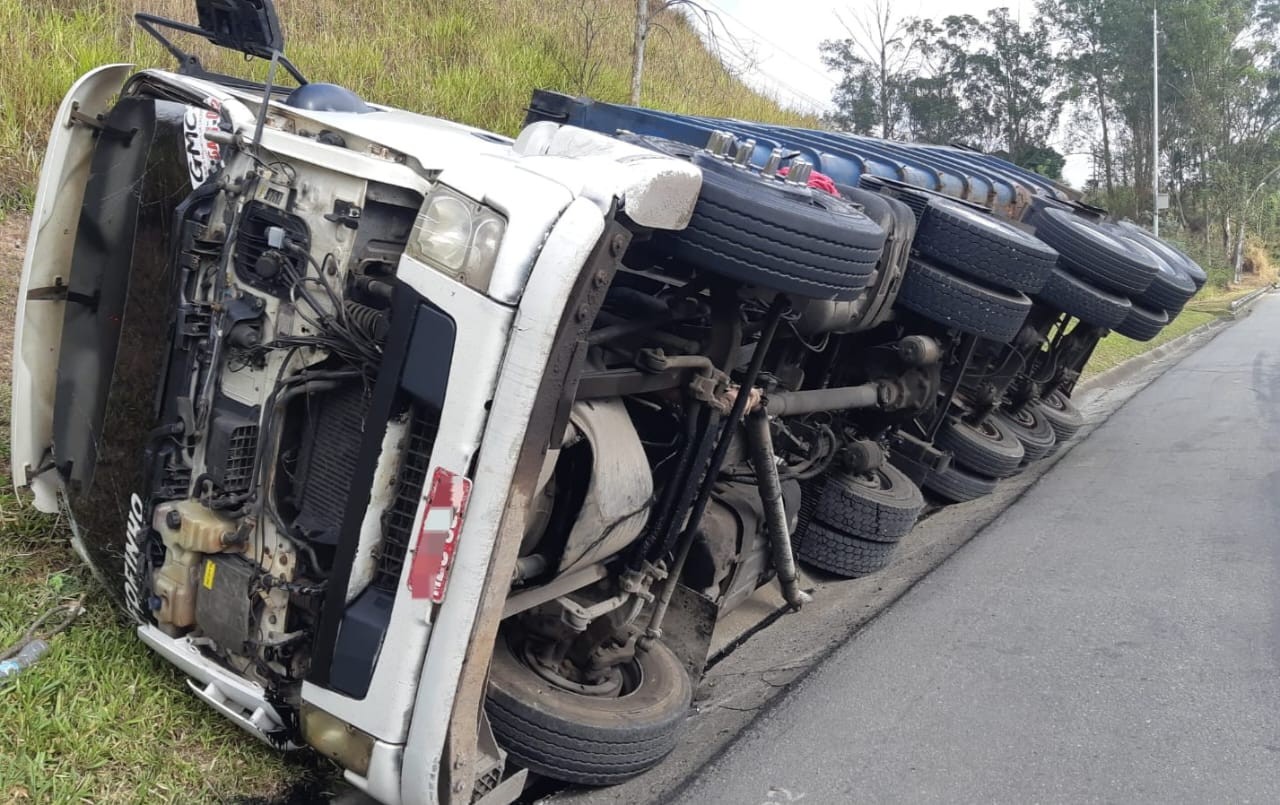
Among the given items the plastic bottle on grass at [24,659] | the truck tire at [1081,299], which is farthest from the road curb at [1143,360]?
the plastic bottle on grass at [24,659]

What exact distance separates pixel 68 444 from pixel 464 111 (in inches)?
246

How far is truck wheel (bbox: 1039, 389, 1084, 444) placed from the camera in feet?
26.1

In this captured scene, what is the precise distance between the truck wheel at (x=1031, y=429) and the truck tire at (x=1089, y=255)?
133 centimetres

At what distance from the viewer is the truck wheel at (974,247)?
173 inches

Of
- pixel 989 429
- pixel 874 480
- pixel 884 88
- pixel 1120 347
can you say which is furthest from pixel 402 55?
pixel 884 88

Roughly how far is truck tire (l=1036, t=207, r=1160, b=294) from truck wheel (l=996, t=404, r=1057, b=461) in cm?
133

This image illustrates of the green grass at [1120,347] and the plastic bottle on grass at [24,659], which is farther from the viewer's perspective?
the green grass at [1120,347]

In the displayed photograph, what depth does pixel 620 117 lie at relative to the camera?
5.27 meters

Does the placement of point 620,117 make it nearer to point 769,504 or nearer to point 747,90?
point 769,504

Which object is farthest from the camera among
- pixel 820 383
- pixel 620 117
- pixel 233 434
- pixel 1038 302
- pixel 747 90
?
pixel 747 90

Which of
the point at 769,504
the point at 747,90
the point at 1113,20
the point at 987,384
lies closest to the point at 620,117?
the point at 769,504

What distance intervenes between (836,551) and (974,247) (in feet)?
4.82

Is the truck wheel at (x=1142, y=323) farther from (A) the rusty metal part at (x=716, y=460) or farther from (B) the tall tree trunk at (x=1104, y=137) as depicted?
(B) the tall tree trunk at (x=1104, y=137)

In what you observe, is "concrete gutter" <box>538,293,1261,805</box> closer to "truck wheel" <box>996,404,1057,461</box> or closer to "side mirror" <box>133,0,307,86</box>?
"truck wheel" <box>996,404,1057,461</box>
